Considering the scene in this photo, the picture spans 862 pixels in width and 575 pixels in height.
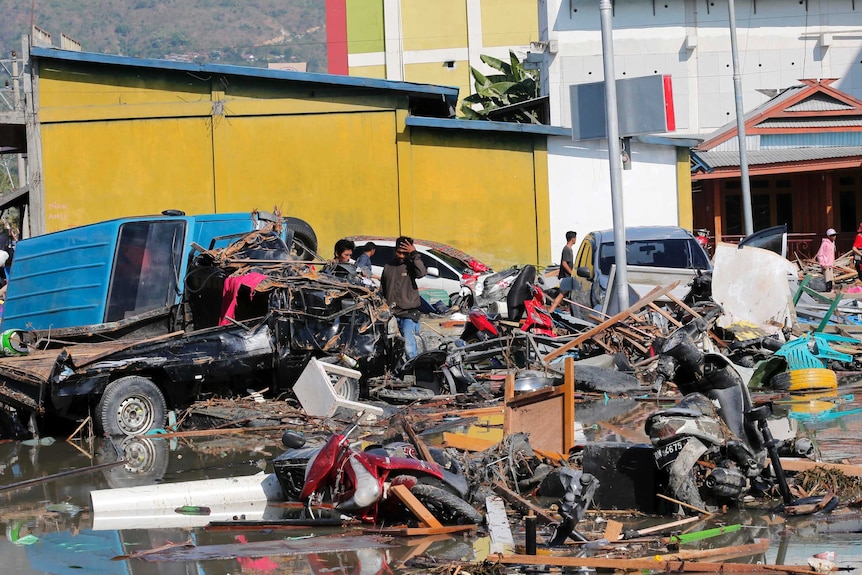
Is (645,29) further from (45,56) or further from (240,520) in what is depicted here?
(240,520)

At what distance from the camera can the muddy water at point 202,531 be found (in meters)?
6.48

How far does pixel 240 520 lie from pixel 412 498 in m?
1.34

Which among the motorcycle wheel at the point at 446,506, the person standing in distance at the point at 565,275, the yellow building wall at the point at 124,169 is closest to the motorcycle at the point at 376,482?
the motorcycle wheel at the point at 446,506

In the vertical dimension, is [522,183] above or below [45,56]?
below

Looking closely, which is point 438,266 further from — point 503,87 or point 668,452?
point 503,87

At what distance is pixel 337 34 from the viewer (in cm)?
6481

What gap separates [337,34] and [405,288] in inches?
2094

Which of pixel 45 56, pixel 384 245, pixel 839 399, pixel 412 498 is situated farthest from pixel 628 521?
pixel 45 56

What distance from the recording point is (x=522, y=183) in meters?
25.5

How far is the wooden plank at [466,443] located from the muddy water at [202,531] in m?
1.20

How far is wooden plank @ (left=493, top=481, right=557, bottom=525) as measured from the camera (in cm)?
709

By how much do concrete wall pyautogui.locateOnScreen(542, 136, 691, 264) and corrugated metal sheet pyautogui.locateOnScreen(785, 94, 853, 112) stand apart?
11.3m

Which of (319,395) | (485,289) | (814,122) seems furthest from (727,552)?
(814,122)

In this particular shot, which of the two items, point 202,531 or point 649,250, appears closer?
point 202,531
